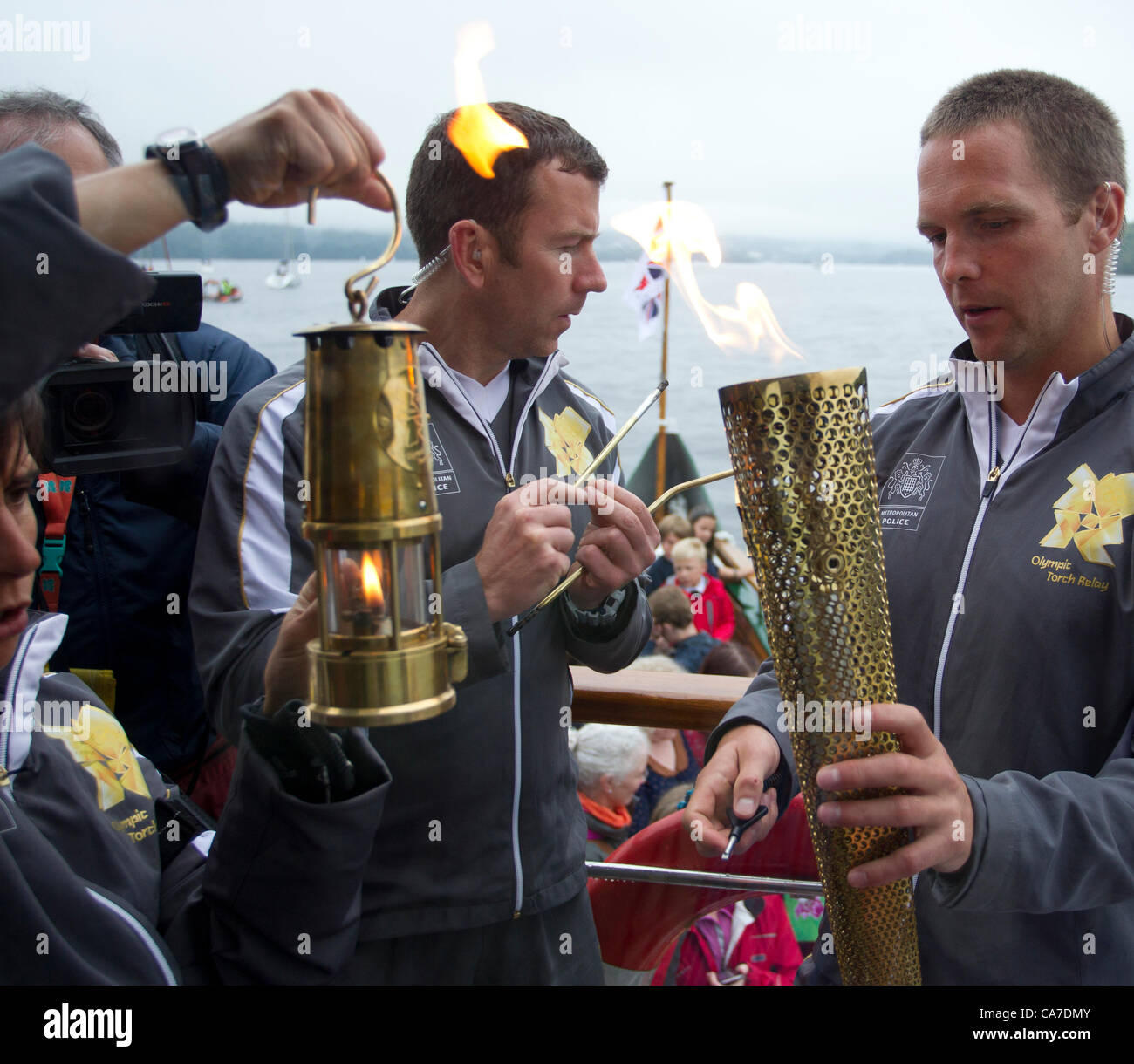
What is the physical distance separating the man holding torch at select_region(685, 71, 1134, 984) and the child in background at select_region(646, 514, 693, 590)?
5.66m

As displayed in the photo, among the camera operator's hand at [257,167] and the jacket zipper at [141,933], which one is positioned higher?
the camera operator's hand at [257,167]

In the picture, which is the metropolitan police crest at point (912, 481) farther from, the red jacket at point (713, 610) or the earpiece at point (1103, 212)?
the red jacket at point (713, 610)

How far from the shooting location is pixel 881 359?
3225 cm

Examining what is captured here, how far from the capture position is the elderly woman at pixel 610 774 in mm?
3717

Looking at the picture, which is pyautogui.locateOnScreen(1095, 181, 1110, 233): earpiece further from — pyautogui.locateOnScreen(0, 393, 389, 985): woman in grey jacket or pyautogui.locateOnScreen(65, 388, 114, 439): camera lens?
pyautogui.locateOnScreen(65, 388, 114, 439): camera lens

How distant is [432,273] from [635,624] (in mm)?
951

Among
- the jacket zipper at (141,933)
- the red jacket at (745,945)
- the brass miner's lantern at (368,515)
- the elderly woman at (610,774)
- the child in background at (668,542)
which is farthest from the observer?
the child in background at (668,542)

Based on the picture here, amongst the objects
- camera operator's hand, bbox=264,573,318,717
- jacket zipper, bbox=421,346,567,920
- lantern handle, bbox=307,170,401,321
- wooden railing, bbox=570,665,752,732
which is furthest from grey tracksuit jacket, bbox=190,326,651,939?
lantern handle, bbox=307,170,401,321

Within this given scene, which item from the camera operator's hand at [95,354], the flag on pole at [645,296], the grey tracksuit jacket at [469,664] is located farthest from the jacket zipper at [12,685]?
the flag on pole at [645,296]

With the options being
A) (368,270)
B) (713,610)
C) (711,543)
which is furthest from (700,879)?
(711,543)

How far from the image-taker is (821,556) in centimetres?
121

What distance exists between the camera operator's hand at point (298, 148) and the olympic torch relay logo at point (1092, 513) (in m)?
1.32

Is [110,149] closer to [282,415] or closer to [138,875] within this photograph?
[282,415]
